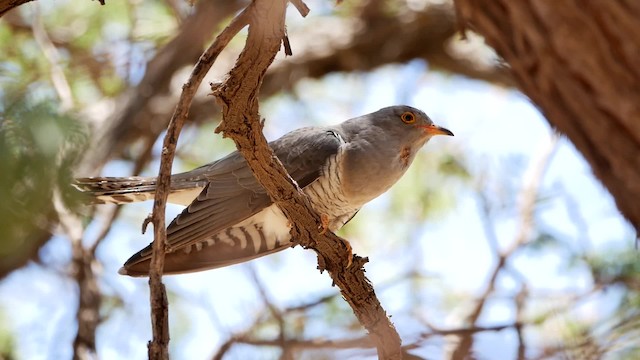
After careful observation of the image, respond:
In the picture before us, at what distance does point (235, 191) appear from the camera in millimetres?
4188

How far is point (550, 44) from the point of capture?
6.26 ft

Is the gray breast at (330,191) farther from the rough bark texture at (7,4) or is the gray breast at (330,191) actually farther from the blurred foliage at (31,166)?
the blurred foliage at (31,166)

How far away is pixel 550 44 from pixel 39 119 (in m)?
1.33

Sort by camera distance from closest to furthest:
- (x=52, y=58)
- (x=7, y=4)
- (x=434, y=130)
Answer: (x=7, y=4), (x=434, y=130), (x=52, y=58)

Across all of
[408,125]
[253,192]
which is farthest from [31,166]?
[408,125]

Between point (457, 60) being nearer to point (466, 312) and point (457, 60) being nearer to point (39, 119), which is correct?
point (466, 312)

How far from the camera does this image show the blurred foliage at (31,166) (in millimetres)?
1828

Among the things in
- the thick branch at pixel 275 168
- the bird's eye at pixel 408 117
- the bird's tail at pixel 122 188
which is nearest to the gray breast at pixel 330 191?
the bird's eye at pixel 408 117

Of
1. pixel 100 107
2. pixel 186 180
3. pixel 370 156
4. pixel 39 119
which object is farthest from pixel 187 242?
pixel 100 107

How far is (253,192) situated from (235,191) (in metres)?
0.11

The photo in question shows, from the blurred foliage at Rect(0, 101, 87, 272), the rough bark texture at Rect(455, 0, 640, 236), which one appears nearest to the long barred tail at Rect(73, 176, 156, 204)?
the blurred foliage at Rect(0, 101, 87, 272)

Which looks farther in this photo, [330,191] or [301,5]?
[330,191]

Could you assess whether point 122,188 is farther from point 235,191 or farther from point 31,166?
point 31,166

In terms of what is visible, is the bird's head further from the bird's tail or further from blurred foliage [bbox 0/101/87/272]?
blurred foliage [bbox 0/101/87/272]
